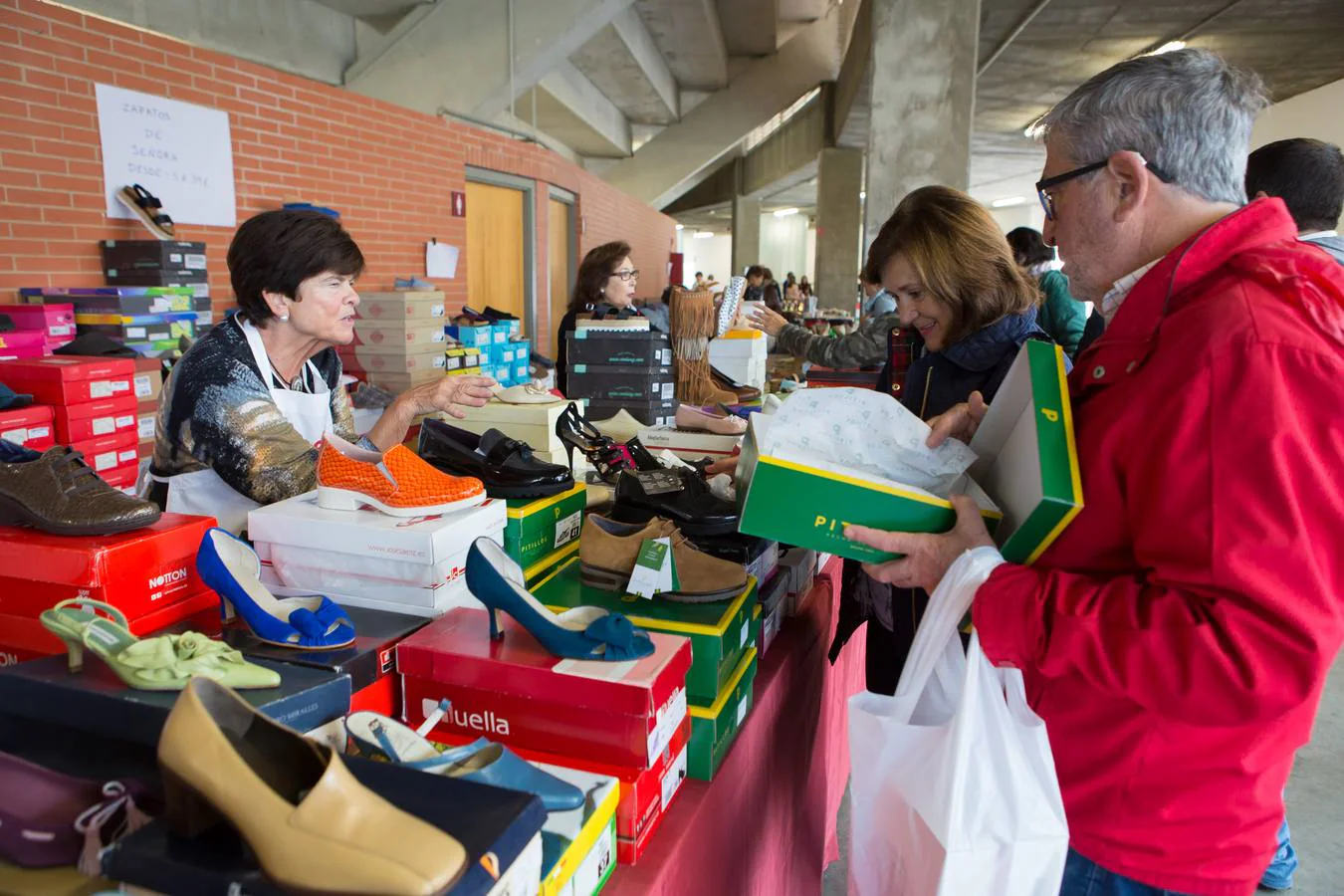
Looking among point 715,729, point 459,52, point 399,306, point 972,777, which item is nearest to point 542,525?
point 715,729

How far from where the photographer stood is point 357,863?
0.66 m

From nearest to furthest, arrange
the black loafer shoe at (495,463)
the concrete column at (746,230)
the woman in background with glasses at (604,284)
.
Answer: the black loafer shoe at (495,463) → the woman in background with glasses at (604,284) → the concrete column at (746,230)

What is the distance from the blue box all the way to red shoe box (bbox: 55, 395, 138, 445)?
228 cm

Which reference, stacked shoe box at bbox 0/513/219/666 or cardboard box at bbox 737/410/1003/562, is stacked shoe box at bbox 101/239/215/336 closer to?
stacked shoe box at bbox 0/513/219/666

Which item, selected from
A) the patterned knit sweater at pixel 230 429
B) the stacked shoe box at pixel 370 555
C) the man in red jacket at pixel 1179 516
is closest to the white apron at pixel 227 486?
the patterned knit sweater at pixel 230 429

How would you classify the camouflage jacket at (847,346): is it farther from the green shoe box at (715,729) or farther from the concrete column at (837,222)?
the concrete column at (837,222)

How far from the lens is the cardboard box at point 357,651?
114 centimetres

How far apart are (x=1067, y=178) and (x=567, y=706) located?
102 cm

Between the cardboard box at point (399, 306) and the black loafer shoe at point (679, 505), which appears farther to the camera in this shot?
the cardboard box at point (399, 306)

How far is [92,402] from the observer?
3.20 m

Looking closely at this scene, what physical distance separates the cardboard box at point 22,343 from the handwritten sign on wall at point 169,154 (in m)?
1.06

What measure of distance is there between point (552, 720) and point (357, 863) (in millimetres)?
470

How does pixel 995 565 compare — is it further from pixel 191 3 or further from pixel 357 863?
pixel 191 3

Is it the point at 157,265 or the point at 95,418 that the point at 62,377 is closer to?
the point at 95,418
